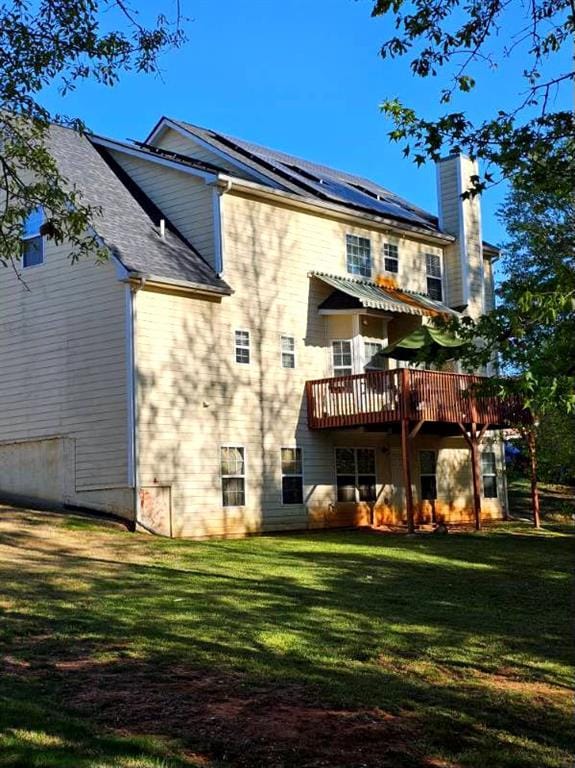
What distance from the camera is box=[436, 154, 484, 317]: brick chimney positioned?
2634 cm

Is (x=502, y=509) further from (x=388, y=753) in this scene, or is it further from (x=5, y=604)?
(x=388, y=753)

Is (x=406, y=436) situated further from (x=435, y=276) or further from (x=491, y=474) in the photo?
(x=491, y=474)

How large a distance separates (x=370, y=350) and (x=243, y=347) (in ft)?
13.6

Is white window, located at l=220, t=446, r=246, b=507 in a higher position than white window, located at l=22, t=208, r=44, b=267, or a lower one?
lower

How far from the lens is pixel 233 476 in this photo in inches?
796

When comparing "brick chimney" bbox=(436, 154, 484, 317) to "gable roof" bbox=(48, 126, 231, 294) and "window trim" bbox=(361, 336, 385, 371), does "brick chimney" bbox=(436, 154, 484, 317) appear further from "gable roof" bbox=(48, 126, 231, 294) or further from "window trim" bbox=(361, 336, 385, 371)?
"gable roof" bbox=(48, 126, 231, 294)

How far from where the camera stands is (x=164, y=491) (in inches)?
731

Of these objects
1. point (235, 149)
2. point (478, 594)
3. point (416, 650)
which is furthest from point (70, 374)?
point (416, 650)

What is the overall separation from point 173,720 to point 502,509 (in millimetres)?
23025

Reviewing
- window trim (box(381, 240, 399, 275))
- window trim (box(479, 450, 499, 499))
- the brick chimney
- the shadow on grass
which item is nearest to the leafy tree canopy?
the shadow on grass

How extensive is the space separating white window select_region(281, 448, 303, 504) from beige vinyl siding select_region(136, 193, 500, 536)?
0.61 ft

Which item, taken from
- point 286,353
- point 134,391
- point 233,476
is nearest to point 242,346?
point 286,353

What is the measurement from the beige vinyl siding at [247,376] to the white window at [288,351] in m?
0.15

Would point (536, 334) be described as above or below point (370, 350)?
below
